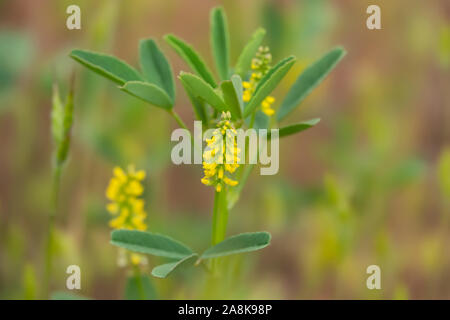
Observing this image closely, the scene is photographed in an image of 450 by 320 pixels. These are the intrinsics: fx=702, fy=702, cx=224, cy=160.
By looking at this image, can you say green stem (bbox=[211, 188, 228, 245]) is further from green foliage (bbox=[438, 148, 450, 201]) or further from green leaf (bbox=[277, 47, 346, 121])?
green foliage (bbox=[438, 148, 450, 201])

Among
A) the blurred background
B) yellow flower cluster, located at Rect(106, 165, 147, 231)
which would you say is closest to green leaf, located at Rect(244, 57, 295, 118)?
yellow flower cluster, located at Rect(106, 165, 147, 231)

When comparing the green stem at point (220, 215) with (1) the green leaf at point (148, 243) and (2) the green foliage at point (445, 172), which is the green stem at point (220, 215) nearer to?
(1) the green leaf at point (148, 243)

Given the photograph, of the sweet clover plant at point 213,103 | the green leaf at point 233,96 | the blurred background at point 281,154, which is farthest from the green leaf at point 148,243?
the blurred background at point 281,154

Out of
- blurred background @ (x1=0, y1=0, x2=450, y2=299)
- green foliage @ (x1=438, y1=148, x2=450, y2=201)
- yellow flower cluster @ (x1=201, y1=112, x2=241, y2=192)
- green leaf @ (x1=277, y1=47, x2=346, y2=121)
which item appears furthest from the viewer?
blurred background @ (x1=0, y1=0, x2=450, y2=299)

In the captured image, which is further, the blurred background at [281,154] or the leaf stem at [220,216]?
the blurred background at [281,154]

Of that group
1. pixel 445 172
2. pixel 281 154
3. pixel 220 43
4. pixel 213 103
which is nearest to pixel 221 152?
pixel 213 103

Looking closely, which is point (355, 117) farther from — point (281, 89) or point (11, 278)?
point (11, 278)
